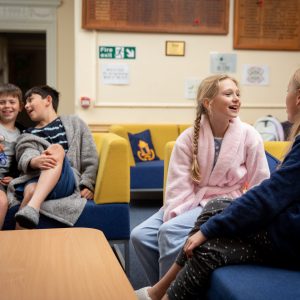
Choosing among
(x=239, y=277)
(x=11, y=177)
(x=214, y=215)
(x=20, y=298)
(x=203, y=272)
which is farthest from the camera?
(x=11, y=177)

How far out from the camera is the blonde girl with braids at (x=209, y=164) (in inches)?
81.0

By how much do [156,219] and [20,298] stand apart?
1175 millimetres

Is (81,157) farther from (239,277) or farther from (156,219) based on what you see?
(239,277)

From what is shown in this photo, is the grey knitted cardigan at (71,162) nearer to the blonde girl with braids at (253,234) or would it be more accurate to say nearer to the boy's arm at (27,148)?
the boy's arm at (27,148)

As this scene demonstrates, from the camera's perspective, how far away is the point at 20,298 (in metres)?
1.00

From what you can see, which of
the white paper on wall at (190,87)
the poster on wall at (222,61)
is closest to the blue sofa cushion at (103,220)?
the white paper on wall at (190,87)

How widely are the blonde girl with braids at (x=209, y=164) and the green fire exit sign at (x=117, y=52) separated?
114 inches

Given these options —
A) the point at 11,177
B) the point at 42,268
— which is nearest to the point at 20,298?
the point at 42,268

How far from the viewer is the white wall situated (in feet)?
16.1

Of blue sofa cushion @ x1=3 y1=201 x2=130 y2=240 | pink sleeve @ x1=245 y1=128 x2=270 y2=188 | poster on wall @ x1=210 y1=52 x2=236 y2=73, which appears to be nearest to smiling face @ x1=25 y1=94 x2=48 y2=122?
blue sofa cushion @ x1=3 y1=201 x2=130 y2=240

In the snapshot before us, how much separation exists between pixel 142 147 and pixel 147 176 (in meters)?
0.38

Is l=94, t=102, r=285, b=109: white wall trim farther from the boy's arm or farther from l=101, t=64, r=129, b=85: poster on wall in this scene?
the boy's arm

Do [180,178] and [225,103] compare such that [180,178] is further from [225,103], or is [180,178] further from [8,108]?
[8,108]

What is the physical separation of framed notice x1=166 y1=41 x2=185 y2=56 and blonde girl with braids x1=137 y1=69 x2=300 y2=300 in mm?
3655
